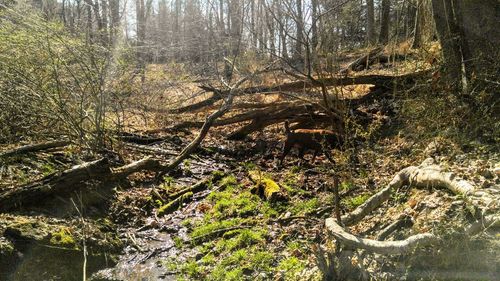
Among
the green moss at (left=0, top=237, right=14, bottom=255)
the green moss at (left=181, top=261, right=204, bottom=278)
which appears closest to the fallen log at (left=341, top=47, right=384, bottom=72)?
the green moss at (left=181, top=261, right=204, bottom=278)

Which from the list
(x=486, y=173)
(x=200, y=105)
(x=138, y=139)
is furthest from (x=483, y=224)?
(x=200, y=105)

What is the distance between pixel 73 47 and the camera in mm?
7562

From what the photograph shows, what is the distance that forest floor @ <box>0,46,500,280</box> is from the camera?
4.16 meters

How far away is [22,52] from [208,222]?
168 inches

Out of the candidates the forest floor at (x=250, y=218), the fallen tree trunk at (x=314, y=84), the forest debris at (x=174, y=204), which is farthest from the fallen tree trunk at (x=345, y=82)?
the forest debris at (x=174, y=204)

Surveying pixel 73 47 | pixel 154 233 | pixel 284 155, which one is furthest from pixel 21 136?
pixel 284 155

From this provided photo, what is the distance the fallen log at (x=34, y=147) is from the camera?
679cm

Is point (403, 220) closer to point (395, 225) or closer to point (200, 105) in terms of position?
point (395, 225)

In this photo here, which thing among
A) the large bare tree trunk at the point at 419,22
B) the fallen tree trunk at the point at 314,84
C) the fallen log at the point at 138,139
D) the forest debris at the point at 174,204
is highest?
the large bare tree trunk at the point at 419,22

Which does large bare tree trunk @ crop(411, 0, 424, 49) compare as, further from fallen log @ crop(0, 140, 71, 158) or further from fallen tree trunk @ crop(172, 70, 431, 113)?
fallen log @ crop(0, 140, 71, 158)

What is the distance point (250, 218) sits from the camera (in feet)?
20.6

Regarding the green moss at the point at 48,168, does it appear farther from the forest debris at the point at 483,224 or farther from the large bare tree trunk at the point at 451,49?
the large bare tree trunk at the point at 451,49

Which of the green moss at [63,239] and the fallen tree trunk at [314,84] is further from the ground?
the fallen tree trunk at [314,84]

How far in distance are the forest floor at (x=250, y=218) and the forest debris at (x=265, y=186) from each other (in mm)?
40
